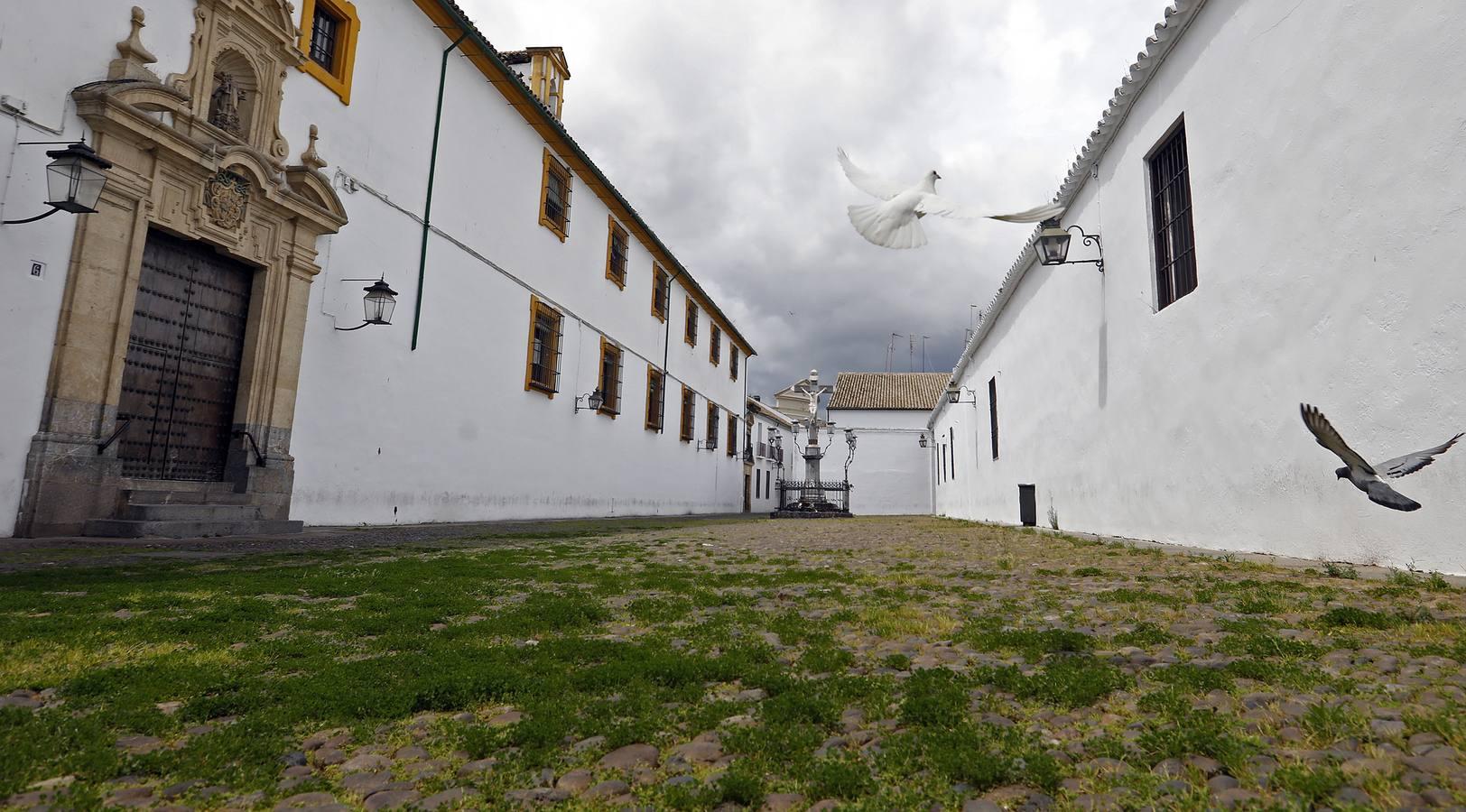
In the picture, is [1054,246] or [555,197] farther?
[555,197]

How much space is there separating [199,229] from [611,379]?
10.4 m

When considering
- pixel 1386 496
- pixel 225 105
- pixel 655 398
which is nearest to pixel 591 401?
pixel 655 398

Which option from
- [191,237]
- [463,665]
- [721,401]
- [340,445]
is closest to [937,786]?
[463,665]

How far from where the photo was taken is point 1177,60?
6.92 meters

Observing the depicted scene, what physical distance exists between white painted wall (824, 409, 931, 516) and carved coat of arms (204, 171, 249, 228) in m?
31.3

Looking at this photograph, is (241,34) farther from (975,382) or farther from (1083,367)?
(975,382)

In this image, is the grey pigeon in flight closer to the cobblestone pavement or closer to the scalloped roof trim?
the cobblestone pavement

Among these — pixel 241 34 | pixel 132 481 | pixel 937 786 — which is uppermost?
pixel 241 34

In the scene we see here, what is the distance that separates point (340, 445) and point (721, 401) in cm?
1891

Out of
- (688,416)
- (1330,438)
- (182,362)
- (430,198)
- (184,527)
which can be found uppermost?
(430,198)

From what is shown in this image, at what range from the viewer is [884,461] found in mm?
37250

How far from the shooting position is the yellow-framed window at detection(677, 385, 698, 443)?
2281 centimetres

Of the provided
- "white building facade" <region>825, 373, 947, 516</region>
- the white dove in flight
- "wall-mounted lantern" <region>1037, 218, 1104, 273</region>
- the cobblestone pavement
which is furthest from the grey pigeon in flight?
"white building facade" <region>825, 373, 947, 516</region>

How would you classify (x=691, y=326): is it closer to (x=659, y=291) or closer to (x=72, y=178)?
(x=659, y=291)
